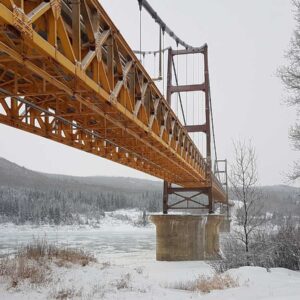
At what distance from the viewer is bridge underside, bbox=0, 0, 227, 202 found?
5891mm

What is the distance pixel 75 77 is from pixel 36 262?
7052 mm

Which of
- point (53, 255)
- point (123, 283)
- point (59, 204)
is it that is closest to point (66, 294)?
point (123, 283)

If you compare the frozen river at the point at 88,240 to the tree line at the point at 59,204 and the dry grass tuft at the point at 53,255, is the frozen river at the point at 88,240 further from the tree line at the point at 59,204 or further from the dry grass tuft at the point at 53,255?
the tree line at the point at 59,204

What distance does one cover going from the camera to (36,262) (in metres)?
12.3

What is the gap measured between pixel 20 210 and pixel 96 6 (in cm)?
10453

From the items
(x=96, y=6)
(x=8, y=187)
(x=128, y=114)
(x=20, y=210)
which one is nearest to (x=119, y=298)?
(x=128, y=114)

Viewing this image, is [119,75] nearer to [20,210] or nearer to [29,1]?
[29,1]

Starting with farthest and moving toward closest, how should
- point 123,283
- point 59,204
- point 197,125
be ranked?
point 59,204
point 197,125
point 123,283

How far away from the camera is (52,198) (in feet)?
445

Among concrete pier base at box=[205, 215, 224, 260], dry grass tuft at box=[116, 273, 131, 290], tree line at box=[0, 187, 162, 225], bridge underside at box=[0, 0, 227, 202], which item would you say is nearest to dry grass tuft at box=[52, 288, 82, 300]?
dry grass tuft at box=[116, 273, 131, 290]

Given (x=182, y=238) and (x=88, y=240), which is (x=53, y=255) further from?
(x=88, y=240)

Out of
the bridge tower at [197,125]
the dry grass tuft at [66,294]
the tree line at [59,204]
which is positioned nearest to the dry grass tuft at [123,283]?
the dry grass tuft at [66,294]

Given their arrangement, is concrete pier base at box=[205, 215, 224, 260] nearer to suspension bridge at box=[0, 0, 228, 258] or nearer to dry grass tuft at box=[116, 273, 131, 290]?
suspension bridge at box=[0, 0, 228, 258]

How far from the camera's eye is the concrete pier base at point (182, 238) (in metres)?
26.8
